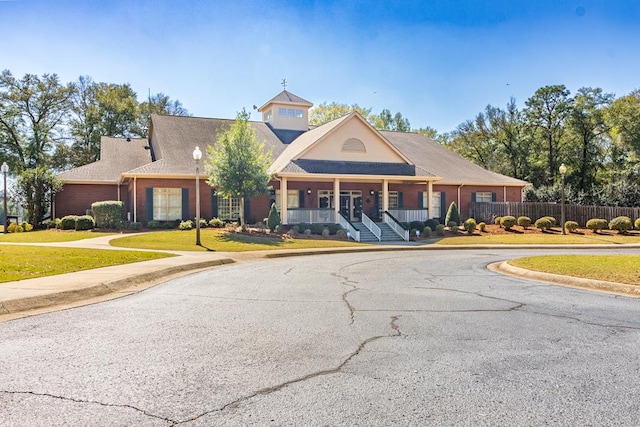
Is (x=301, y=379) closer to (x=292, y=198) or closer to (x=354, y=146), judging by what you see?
(x=292, y=198)

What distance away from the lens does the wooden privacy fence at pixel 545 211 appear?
3231 cm

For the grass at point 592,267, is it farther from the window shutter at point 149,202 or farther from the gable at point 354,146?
the window shutter at point 149,202

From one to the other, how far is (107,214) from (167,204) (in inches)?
142

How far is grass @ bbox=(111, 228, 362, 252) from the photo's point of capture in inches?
829

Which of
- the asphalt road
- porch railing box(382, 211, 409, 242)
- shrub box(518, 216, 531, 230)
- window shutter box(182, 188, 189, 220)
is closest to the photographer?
the asphalt road

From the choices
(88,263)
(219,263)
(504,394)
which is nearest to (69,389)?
(504,394)

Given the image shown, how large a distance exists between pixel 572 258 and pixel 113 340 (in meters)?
14.6

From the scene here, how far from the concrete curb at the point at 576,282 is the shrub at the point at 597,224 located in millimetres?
20220

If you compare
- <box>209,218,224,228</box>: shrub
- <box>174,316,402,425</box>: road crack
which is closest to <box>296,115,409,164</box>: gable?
<box>209,218,224,228</box>: shrub

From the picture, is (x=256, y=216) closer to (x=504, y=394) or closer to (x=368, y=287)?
(x=368, y=287)

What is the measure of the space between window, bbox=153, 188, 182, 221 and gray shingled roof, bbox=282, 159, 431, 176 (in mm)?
6942

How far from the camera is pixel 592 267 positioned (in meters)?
13.0

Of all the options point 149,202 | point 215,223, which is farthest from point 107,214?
point 215,223

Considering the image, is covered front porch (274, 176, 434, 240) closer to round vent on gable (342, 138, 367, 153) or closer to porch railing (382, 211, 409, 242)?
porch railing (382, 211, 409, 242)
